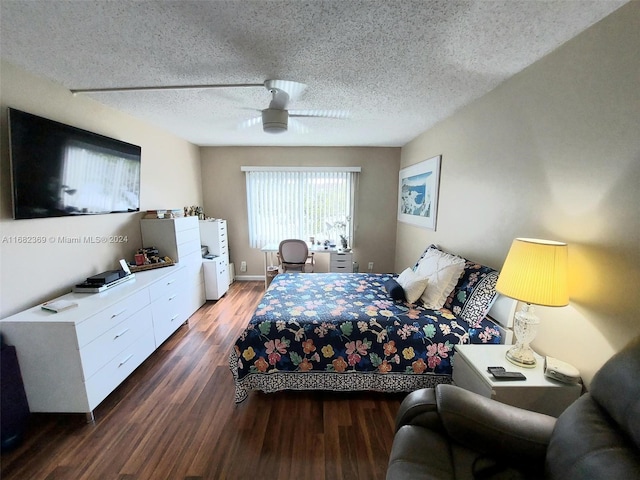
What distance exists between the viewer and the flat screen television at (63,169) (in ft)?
5.29

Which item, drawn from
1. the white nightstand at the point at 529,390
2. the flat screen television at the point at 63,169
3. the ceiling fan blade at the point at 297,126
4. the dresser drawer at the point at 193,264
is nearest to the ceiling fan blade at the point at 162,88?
the flat screen television at the point at 63,169

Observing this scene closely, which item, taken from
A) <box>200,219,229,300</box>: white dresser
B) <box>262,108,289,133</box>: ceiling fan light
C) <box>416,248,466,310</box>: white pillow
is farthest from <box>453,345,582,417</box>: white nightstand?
<box>200,219,229,300</box>: white dresser

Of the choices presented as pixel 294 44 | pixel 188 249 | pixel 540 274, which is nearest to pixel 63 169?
pixel 188 249

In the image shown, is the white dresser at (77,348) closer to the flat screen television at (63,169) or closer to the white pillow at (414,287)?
the flat screen television at (63,169)

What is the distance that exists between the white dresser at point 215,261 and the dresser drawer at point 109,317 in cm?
136

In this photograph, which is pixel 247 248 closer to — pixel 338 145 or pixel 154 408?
pixel 338 145

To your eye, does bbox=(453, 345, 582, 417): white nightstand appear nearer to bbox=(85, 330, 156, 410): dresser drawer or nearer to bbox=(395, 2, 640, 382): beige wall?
bbox=(395, 2, 640, 382): beige wall

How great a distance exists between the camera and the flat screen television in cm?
161

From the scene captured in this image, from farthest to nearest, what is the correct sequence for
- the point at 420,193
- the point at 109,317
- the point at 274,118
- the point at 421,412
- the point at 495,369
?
the point at 420,193, the point at 274,118, the point at 109,317, the point at 495,369, the point at 421,412

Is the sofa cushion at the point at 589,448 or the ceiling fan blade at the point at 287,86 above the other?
the ceiling fan blade at the point at 287,86

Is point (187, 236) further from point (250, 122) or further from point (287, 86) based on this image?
point (287, 86)

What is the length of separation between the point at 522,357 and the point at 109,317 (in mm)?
2718

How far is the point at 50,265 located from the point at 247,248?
275 cm

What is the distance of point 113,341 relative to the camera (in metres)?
1.83
